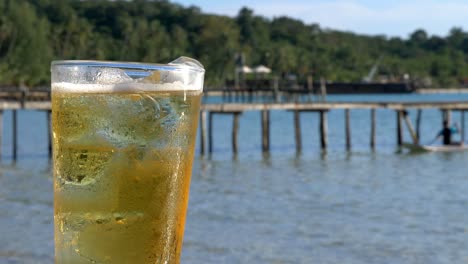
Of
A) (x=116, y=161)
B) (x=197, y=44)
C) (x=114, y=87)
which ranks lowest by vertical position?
(x=116, y=161)

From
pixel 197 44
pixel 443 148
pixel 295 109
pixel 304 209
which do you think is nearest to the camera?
pixel 304 209

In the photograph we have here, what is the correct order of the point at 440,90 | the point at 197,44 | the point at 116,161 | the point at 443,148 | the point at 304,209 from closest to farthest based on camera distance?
the point at 116,161 < the point at 304,209 < the point at 443,148 < the point at 197,44 < the point at 440,90

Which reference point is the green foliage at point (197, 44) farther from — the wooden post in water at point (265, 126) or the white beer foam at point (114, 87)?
the white beer foam at point (114, 87)

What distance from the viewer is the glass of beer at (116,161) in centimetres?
186

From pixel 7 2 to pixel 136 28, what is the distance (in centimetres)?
2296

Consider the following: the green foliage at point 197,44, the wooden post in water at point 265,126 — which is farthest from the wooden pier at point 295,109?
the green foliage at point 197,44

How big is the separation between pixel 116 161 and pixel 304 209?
502 inches

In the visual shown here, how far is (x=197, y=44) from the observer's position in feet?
469

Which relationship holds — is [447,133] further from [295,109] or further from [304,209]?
[304,209]

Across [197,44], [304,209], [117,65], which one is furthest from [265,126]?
[197,44]

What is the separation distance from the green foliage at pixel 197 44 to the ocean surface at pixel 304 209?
77.2 meters

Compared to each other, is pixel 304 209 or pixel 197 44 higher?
pixel 197 44

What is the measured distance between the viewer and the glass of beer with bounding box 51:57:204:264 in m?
1.86

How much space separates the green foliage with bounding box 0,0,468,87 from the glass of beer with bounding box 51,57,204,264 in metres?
98.0
